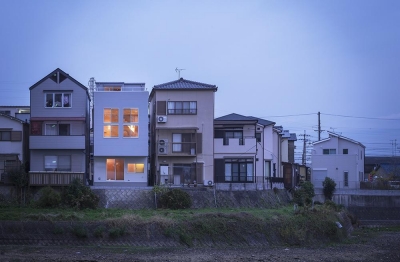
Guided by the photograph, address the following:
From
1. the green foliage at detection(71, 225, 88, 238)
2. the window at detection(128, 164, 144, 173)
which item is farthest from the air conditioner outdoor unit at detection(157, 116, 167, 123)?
the green foliage at detection(71, 225, 88, 238)

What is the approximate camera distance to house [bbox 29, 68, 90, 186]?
141 ft

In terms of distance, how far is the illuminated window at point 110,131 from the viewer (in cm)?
4409

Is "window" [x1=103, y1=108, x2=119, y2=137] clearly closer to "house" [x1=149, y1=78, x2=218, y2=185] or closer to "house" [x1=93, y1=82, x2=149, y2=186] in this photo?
"house" [x1=93, y1=82, x2=149, y2=186]

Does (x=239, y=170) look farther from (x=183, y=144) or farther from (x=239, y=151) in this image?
(x=183, y=144)

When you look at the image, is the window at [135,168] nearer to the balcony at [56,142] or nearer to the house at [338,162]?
the balcony at [56,142]

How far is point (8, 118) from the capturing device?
4409 cm

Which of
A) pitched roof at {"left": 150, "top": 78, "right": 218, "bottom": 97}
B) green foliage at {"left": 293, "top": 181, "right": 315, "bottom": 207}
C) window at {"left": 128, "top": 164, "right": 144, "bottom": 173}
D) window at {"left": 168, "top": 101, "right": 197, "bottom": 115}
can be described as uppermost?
pitched roof at {"left": 150, "top": 78, "right": 218, "bottom": 97}

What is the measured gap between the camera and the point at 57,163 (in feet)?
143

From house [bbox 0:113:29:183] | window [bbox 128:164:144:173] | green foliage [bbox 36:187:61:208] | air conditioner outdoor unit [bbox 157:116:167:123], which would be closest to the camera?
green foliage [bbox 36:187:61:208]

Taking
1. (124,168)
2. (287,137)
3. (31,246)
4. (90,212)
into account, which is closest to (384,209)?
(287,137)

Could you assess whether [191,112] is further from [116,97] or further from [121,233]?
[121,233]

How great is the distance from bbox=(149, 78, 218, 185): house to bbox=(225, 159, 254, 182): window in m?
2.20

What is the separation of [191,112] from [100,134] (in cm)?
759

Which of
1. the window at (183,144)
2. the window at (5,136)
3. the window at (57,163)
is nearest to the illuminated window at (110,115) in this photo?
the window at (57,163)
